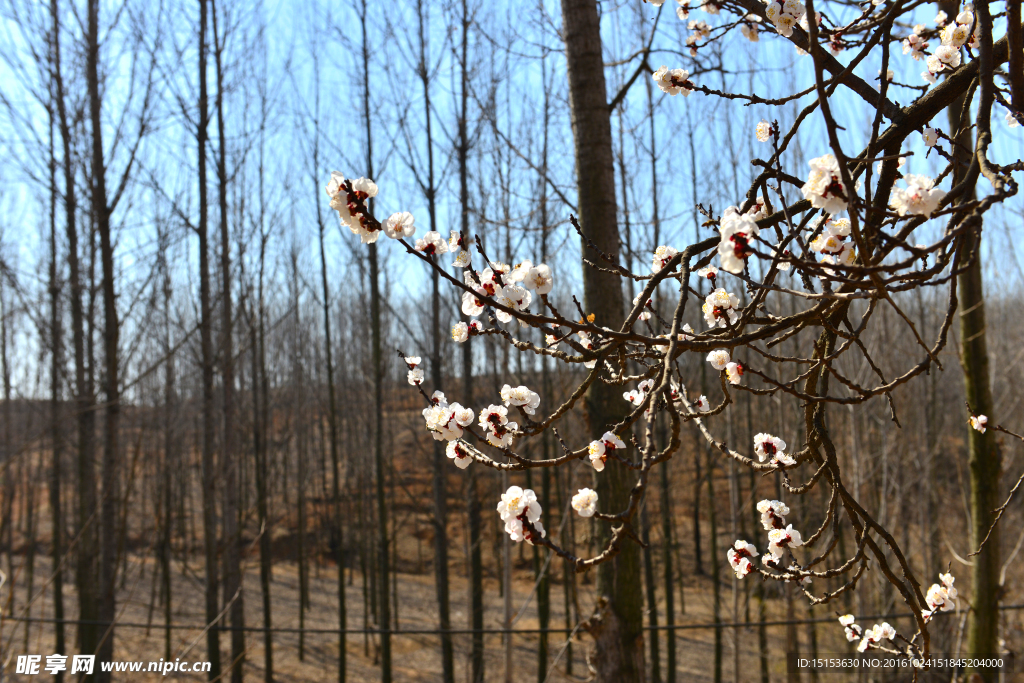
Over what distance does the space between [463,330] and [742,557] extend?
3.47 feet

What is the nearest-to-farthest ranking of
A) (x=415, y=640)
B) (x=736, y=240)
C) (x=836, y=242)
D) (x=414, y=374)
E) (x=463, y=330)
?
(x=736, y=240), (x=836, y=242), (x=463, y=330), (x=414, y=374), (x=415, y=640)

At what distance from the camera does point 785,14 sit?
5.01 feet

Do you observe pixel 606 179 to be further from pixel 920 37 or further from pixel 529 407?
pixel 529 407

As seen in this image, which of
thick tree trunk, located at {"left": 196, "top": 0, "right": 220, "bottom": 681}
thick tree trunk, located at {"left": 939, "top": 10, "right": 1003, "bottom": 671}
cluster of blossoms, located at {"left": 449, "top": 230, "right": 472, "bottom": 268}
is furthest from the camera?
thick tree trunk, located at {"left": 196, "top": 0, "right": 220, "bottom": 681}

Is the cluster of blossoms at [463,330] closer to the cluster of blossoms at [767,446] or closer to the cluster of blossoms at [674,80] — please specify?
the cluster of blossoms at [767,446]

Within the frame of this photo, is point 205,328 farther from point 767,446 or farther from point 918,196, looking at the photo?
point 918,196

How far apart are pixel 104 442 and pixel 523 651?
8768 mm

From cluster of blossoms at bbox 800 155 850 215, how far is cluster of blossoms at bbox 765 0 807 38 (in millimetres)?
723

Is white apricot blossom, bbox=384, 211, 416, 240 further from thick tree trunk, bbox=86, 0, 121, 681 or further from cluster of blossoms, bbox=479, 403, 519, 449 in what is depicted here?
thick tree trunk, bbox=86, 0, 121, 681

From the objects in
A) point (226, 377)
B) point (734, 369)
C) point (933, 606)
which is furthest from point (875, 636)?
point (226, 377)

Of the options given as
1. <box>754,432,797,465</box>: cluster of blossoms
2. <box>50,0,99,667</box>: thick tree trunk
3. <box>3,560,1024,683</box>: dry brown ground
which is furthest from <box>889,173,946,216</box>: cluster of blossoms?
<box>3,560,1024,683</box>: dry brown ground

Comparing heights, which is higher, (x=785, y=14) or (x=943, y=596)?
(x=785, y=14)

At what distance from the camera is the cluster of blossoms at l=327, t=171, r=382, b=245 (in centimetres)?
108

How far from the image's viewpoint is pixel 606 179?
116 inches
